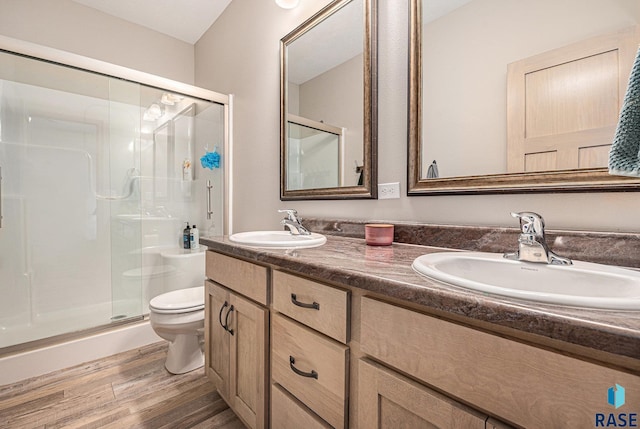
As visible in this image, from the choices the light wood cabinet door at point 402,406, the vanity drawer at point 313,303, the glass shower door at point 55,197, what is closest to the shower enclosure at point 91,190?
the glass shower door at point 55,197

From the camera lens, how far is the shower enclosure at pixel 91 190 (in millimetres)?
1842

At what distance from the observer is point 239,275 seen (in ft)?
3.76

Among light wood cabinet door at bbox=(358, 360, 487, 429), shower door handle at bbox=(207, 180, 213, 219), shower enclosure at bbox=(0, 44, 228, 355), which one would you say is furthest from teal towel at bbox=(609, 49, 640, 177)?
shower door handle at bbox=(207, 180, 213, 219)

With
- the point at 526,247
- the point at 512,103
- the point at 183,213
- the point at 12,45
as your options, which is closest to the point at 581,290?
the point at 526,247

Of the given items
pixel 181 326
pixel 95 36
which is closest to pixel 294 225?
pixel 181 326

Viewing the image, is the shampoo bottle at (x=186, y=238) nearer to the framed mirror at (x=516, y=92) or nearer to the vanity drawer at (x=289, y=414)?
the vanity drawer at (x=289, y=414)

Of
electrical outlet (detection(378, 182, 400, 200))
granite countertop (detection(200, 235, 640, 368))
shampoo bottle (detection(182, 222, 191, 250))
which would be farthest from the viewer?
shampoo bottle (detection(182, 222, 191, 250))

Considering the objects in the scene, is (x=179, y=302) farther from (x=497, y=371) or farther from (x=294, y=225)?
(x=497, y=371)

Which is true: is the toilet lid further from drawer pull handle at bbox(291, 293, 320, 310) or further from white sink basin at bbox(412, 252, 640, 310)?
white sink basin at bbox(412, 252, 640, 310)

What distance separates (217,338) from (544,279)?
1271 millimetres

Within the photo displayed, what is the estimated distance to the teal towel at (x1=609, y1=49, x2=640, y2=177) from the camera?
22.2 inches

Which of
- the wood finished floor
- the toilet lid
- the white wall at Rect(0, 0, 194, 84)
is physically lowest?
the wood finished floor

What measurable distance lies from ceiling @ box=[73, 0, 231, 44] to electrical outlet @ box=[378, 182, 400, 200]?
2.13 metres

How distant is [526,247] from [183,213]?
2387mm
